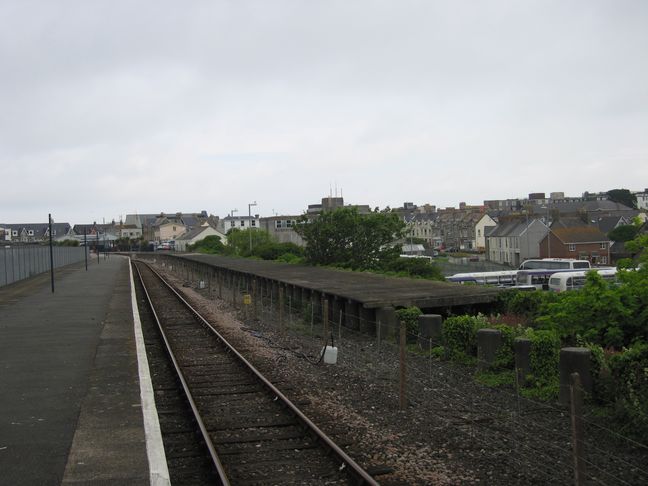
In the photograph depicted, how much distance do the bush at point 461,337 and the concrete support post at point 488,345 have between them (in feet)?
3.34

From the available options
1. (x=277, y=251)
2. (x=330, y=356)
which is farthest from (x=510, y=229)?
(x=330, y=356)

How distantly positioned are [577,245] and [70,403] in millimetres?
74754

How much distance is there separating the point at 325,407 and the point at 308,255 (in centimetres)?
3702

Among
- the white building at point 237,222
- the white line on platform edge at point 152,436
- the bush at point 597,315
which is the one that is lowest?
the white line on platform edge at point 152,436

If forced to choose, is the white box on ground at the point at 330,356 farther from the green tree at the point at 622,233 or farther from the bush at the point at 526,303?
the green tree at the point at 622,233

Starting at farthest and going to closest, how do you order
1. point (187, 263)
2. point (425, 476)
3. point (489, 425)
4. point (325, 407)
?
point (187, 263)
point (325, 407)
point (489, 425)
point (425, 476)

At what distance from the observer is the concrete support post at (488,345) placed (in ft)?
44.1

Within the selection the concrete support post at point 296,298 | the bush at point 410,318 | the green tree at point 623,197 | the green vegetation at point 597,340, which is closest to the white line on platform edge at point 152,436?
the green vegetation at point 597,340

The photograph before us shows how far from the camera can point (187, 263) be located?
68.3 meters

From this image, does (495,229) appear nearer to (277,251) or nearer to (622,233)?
(622,233)

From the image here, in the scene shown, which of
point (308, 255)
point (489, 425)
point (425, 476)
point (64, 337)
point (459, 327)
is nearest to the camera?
point (425, 476)

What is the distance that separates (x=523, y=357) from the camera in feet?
40.2

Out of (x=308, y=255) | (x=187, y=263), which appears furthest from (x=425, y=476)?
(x=187, y=263)

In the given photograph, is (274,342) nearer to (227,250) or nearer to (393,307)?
(393,307)
